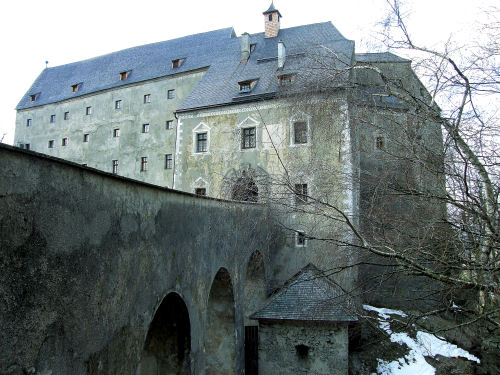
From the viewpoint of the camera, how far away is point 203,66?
23203 millimetres

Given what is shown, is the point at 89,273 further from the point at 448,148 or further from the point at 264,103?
the point at 264,103

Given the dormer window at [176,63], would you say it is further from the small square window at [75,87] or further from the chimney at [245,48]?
the small square window at [75,87]

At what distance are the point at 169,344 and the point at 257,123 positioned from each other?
11.1 metres

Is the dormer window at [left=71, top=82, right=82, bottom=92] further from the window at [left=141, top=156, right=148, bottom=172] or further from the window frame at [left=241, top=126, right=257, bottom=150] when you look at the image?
the window frame at [left=241, top=126, right=257, bottom=150]

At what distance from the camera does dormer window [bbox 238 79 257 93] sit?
17703 millimetres

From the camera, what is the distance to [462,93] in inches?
201

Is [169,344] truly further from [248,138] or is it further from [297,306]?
[248,138]

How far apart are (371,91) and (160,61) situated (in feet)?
72.4

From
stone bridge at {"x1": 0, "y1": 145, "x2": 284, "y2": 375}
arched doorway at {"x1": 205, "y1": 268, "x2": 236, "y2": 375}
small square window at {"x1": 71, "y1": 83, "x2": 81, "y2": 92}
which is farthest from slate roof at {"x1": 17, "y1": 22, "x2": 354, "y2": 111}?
stone bridge at {"x1": 0, "y1": 145, "x2": 284, "y2": 375}

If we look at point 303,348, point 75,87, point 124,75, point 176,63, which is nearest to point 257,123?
point 303,348

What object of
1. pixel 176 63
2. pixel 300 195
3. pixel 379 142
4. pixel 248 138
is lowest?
pixel 300 195

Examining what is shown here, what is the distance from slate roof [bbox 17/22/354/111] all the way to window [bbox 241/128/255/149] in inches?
54.1

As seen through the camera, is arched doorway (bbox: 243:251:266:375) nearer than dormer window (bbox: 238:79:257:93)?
Yes

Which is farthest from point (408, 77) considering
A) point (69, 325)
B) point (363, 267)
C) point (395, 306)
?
point (395, 306)
